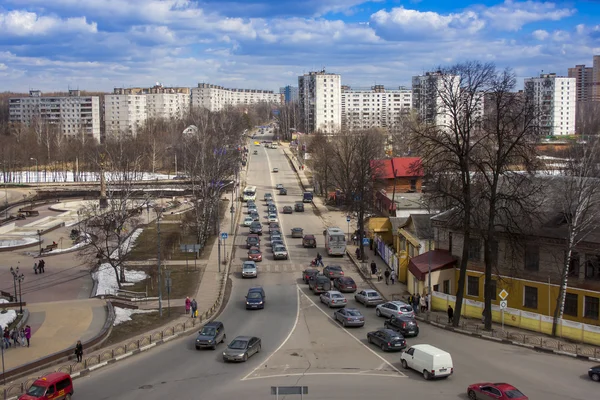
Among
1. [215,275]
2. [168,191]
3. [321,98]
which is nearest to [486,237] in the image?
[215,275]

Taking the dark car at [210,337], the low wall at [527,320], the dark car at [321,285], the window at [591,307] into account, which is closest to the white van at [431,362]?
the dark car at [210,337]

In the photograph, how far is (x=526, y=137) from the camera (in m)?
32.4

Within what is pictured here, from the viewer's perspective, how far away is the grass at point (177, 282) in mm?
42031

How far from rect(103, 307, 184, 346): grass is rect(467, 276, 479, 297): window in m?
17.0

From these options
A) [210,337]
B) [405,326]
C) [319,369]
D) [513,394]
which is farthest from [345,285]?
[513,394]

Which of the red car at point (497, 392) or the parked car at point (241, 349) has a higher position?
the red car at point (497, 392)

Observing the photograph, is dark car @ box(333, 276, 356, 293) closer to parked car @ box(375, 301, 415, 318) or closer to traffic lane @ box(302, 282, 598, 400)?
parked car @ box(375, 301, 415, 318)

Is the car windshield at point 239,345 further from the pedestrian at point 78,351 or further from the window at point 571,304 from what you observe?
the window at point 571,304

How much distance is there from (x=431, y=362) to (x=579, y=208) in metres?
12.4

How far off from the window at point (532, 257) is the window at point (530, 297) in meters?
1.10

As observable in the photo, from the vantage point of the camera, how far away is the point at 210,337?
94.6 feet

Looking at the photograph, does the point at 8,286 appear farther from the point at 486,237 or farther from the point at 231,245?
the point at 486,237

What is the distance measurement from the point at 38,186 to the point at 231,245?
2653 inches

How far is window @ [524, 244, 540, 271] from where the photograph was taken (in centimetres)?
3441
